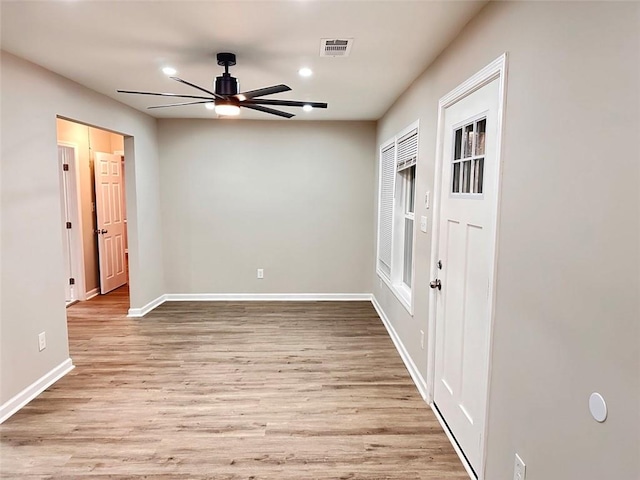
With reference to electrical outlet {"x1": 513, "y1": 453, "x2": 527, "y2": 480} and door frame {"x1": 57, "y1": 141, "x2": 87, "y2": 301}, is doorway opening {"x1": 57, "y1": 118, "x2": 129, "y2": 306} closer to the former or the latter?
door frame {"x1": 57, "y1": 141, "x2": 87, "y2": 301}

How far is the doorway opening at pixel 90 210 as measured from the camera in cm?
520

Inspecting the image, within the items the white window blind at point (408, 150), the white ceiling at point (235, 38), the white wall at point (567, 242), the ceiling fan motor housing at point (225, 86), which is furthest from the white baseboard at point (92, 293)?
the white wall at point (567, 242)

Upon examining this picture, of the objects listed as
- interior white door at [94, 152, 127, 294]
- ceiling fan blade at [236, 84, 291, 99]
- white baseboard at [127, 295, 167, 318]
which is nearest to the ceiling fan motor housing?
ceiling fan blade at [236, 84, 291, 99]

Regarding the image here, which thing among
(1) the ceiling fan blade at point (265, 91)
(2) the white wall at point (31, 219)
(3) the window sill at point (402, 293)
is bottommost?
(3) the window sill at point (402, 293)

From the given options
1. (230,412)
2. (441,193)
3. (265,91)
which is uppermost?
(265,91)

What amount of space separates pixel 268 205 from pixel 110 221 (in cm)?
267

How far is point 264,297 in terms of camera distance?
546cm

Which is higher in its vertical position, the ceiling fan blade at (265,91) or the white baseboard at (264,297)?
the ceiling fan blade at (265,91)

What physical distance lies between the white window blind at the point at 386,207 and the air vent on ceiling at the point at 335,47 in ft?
5.53

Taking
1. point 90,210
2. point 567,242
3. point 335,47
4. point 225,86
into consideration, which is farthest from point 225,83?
point 90,210

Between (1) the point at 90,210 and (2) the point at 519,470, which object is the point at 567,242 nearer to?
(2) the point at 519,470

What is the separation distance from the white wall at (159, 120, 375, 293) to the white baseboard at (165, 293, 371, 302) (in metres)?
0.07

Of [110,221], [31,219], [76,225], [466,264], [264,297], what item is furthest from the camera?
[110,221]

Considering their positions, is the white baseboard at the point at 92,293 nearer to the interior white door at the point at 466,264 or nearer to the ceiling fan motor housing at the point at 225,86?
the ceiling fan motor housing at the point at 225,86
